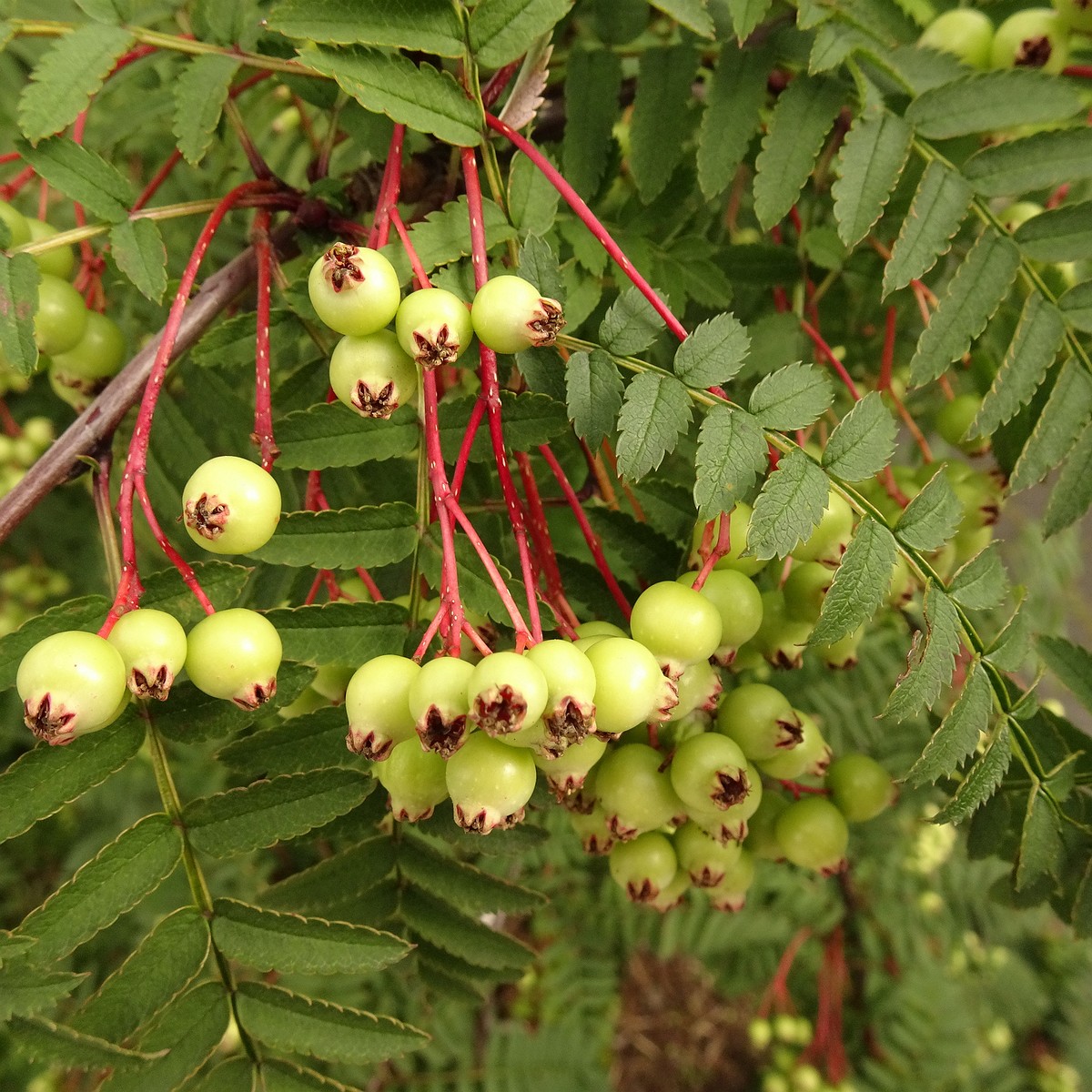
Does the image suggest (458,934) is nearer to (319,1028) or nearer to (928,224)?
(319,1028)

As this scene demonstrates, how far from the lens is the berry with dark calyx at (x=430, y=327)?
61 centimetres

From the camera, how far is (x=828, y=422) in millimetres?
1092

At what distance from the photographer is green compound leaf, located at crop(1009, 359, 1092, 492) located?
0.78 metres

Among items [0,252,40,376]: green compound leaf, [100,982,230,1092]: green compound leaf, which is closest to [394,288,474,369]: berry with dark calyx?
[0,252,40,376]: green compound leaf

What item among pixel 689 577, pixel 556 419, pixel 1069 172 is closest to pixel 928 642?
pixel 689 577

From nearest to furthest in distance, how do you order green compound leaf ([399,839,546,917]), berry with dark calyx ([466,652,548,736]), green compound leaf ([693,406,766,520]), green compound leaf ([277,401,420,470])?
berry with dark calyx ([466,652,548,736]), green compound leaf ([693,406,766,520]), green compound leaf ([277,401,420,470]), green compound leaf ([399,839,546,917])

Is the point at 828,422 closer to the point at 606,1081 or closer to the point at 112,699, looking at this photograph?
the point at 112,699

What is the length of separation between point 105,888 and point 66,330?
0.53 metres

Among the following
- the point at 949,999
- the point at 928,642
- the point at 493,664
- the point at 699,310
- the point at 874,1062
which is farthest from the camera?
the point at 874,1062

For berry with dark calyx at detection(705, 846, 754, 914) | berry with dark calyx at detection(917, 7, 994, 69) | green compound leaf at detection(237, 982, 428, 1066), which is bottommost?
berry with dark calyx at detection(705, 846, 754, 914)

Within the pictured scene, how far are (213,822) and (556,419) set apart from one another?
1.49ft

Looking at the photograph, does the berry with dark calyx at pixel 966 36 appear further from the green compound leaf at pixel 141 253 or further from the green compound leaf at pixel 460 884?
the green compound leaf at pixel 460 884

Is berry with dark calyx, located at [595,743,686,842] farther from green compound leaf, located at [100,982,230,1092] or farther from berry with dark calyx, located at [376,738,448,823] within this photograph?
green compound leaf, located at [100,982,230,1092]

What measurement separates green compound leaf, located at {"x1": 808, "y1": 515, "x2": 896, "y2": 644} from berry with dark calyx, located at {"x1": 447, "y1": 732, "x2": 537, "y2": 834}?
10.0 inches
